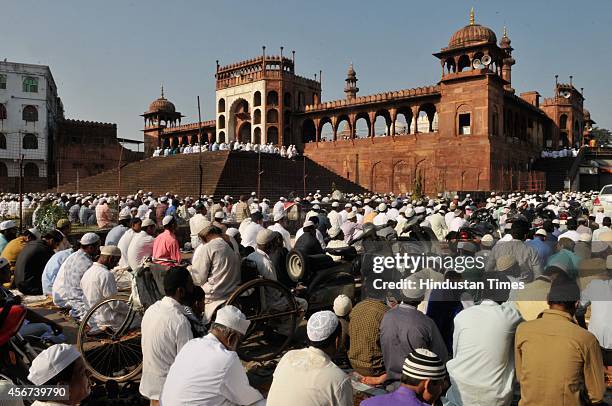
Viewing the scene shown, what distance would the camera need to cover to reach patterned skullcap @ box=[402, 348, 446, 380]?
229 centimetres

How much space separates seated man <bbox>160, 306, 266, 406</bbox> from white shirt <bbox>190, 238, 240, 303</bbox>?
2.22 metres

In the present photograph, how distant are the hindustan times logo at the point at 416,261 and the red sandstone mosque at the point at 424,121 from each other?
66.9 feet

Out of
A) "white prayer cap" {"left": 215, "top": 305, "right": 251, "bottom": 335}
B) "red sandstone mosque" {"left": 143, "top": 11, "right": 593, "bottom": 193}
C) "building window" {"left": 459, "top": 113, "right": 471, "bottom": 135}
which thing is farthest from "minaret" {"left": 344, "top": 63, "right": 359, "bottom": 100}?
"white prayer cap" {"left": 215, "top": 305, "right": 251, "bottom": 335}

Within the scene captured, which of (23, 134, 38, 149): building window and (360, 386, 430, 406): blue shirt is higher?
(23, 134, 38, 149): building window

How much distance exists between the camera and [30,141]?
40.5 meters

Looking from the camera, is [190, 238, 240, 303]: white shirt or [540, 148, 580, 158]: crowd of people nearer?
[190, 238, 240, 303]: white shirt

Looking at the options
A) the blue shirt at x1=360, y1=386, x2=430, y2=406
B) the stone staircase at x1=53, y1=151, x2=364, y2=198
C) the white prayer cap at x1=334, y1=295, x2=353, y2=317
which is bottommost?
the white prayer cap at x1=334, y1=295, x2=353, y2=317

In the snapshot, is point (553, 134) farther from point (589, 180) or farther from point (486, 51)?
point (486, 51)

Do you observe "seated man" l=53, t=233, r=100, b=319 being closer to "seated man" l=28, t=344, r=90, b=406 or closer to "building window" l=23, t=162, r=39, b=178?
"seated man" l=28, t=344, r=90, b=406

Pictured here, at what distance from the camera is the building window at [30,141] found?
40375 millimetres

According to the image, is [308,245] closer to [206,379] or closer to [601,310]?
[601,310]

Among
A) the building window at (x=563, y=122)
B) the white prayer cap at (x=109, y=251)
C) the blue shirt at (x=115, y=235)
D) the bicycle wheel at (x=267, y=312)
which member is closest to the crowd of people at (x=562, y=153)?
the building window at (x=563, y=122)

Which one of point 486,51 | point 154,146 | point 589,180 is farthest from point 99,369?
point 154,146

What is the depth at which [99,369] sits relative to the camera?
480 centimetres
